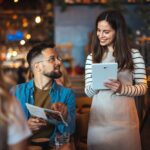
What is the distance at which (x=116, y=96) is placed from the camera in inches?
116

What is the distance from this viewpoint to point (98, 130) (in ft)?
9.77

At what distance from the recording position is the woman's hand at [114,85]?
9.20ft

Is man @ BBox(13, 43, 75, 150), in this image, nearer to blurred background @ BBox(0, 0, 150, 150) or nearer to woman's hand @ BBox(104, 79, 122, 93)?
woman's hand @ BBox(104, 79, 122, 93)

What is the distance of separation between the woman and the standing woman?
1312 mm

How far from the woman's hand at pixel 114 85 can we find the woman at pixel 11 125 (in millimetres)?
1220

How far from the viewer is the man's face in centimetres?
303

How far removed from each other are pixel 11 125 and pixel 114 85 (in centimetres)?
128

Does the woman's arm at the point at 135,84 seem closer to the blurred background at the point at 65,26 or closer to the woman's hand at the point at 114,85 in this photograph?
the woman's hand at the point at 114,85

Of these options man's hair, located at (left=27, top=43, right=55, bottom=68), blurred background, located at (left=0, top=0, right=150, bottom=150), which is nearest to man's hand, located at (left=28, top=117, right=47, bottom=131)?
man's hair, located at (left=27, top=43, right=55, bottom=68)

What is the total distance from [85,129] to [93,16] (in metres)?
7.84

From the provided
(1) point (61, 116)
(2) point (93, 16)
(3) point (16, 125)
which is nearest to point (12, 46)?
(2) point (93, 16)

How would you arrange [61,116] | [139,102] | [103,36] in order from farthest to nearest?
[139,102], [103,36], [61,116]

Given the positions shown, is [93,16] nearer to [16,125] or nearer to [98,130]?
[98,130]

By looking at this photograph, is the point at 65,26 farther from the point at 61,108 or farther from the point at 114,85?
the point at 61,108
